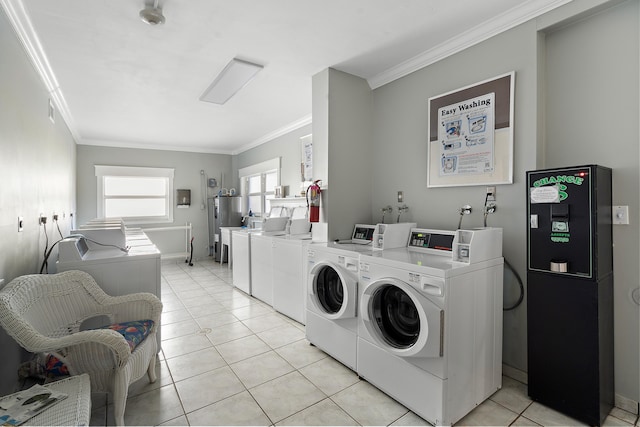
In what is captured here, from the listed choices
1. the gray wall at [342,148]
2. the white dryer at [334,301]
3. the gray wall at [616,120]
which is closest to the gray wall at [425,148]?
the gray wall at [342,148]

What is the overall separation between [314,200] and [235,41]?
5.07 feet

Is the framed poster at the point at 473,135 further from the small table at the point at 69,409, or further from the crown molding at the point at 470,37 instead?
the small table at the point at 69,409

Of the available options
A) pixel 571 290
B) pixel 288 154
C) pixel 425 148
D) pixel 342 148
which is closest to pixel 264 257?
pixel 342 148

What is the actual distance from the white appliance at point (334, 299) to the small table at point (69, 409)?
4.99ft

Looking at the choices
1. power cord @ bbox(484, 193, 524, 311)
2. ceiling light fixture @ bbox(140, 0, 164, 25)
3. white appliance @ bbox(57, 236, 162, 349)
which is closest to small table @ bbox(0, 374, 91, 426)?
white appliance @ bbox(57, 236, 162, 349)

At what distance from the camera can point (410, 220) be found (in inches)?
118

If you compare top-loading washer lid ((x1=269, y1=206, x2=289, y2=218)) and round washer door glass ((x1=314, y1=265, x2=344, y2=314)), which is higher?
top-loading washer lid ((x1=269, y1=206, x2=289, y2=218))

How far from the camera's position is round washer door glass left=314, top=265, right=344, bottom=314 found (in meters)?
2.54

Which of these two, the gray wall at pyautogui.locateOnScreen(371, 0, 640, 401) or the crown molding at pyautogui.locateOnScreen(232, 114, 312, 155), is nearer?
the gray wall at pyautogui.locateOnScreen(371, 0, 640, 401)

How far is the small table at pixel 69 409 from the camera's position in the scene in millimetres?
1229

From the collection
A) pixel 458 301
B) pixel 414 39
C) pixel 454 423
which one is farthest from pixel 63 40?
pixel 454 423

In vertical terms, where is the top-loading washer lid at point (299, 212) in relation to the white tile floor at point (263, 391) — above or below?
above

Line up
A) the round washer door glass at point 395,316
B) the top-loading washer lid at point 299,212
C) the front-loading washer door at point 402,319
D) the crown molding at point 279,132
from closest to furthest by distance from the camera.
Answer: the front-loading washer door at point 402,319
the round washer door glass at point 395,316
the top-loading washer lid at point 299,212
the crown molding at point 279,132

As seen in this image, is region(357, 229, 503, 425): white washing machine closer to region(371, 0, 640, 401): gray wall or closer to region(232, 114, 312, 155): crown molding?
region(371, 0, 640, 401): gray wall
